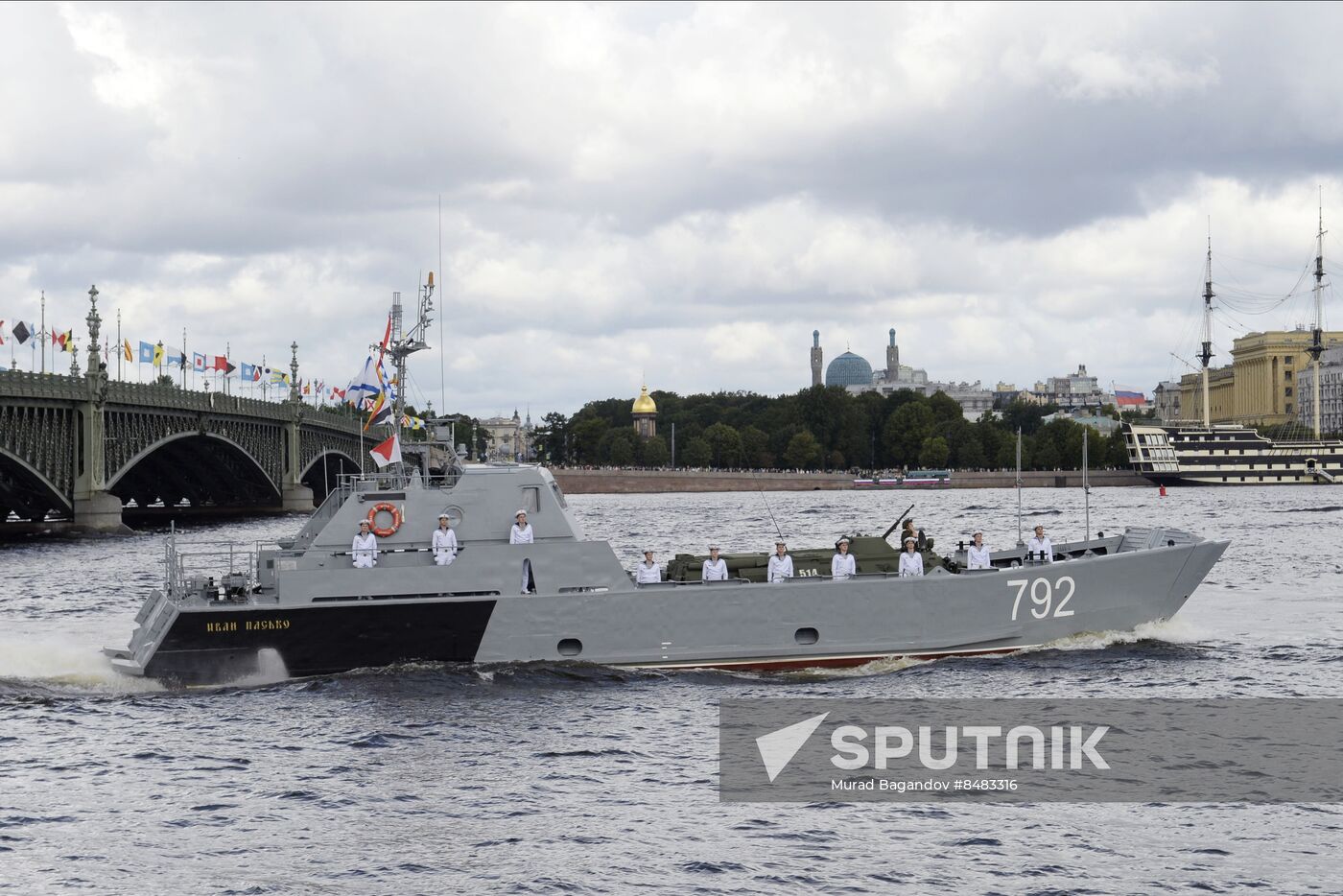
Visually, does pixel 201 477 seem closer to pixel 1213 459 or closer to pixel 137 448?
pixel 137 448

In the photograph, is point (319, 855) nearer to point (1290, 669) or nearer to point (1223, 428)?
point (1290, 669)

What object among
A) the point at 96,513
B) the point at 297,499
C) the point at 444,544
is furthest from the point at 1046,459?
the point at 444,544

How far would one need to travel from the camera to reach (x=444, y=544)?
89.1ft

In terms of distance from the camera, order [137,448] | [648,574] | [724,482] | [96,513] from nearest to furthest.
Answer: [648,574] < [96,513] < [137,448] < [724,482]

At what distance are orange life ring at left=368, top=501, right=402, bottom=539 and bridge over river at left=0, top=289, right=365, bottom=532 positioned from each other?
49070 mm

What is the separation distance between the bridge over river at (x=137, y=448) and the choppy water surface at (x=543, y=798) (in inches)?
1992

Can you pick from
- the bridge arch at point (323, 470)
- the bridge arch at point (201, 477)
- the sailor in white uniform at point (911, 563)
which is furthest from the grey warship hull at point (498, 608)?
the bridge arch at point (323, 470)

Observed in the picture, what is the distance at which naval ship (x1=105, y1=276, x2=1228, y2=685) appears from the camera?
27.2m

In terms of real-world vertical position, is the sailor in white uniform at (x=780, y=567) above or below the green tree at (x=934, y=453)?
below

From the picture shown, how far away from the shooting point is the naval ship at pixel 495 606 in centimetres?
2716

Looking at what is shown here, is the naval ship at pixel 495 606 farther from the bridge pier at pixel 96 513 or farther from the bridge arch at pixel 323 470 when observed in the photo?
the bridge arch at pixel 323 470

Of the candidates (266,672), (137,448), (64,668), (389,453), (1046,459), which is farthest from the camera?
(1046,459)

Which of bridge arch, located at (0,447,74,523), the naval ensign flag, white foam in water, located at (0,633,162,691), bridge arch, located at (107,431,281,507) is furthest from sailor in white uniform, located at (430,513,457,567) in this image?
bridge arch, located at (107,431,281,507)

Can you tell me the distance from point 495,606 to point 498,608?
0.22 ft
